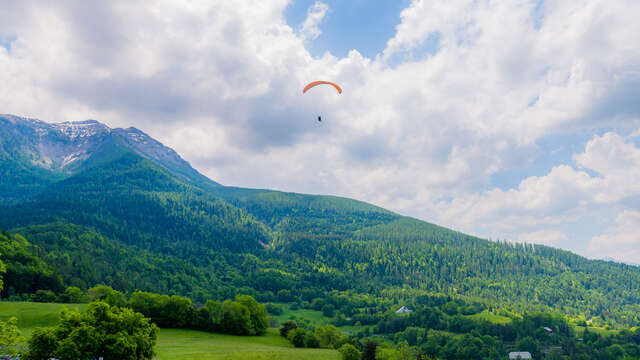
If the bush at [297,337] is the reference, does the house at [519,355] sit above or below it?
below

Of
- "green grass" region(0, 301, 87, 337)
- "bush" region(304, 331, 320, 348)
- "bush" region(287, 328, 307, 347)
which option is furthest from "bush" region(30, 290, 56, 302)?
"bush" region(304, 331, 320, 348)

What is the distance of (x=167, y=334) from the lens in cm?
9500

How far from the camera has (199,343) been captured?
8656cm

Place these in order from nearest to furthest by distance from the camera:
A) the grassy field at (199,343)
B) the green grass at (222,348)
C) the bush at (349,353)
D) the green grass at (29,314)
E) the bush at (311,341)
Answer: the green grass at (222,348) → the grassy field at (199,343) → the green grass at (29,314) → the bush at (349,353) → the bush at (311,341)

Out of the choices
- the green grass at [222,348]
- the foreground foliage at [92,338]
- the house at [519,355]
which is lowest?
the house at [519,355]

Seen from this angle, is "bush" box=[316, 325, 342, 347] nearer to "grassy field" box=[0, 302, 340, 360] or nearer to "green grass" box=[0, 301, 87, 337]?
"grassy field" box=[0, 302, 340, 360]

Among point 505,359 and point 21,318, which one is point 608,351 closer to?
point 505,359

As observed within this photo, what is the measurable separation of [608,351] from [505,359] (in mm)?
42083

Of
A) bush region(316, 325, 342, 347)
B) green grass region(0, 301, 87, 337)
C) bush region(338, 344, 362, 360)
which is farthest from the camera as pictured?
bush region(316, 325, 342, 347)

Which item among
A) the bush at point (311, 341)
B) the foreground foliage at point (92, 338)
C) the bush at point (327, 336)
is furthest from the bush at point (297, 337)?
the foreground foliage at point (92, 338)

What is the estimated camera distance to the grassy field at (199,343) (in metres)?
71.9

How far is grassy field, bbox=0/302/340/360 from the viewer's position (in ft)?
236

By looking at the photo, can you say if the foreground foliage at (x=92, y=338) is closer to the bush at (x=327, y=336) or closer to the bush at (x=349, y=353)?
the bush at (x=349, y=353)

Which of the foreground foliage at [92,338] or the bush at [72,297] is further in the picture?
the bush at [72,297]
